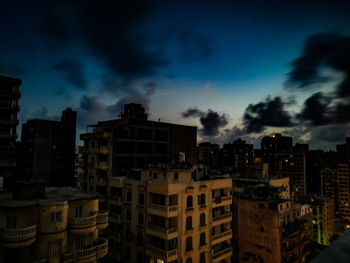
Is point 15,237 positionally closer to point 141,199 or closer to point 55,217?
point 55,217

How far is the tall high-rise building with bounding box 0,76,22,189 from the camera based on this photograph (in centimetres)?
4719

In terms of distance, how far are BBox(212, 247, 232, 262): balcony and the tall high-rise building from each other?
40611mm

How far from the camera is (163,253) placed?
3425cm

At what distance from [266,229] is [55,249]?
37.2m

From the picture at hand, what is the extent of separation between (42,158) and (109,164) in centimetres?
3924

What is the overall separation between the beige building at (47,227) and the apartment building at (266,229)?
30.9 m

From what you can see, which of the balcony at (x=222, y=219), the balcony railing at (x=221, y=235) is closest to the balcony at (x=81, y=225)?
the balcony at (x=222, y=219)

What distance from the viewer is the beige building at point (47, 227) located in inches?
884

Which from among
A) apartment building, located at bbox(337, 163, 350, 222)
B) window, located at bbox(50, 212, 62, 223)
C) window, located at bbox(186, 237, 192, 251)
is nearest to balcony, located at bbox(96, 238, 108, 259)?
window, located at bbox(50, 212, 62, 223)

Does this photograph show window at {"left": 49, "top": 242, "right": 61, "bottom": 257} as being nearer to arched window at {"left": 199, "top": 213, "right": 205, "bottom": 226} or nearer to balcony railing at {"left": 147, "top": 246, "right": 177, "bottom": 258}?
balcony railing at {"left": 147, "top": 246, "right": 177, "bottom": 258}

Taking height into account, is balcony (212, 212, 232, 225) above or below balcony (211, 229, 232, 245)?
above

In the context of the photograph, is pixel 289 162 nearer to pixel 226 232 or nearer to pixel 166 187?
pixel 226 232

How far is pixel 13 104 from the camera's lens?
1945 inches

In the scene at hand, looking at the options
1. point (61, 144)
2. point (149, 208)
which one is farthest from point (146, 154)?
point (61, 144)
